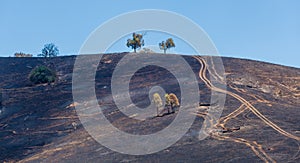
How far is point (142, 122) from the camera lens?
3241 cm

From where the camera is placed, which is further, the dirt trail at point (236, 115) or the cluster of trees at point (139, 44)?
the cluster of trees at point (139, 44)

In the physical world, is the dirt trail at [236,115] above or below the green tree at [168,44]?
below

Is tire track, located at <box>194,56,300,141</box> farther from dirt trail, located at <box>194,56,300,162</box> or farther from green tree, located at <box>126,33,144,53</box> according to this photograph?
green tree, located at <box>126,33,144,53</box>

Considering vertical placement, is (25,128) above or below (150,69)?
below

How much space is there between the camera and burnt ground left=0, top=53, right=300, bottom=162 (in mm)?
25016

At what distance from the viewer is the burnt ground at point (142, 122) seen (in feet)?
82.1

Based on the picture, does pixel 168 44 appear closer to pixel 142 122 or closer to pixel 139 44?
pixel 139 44

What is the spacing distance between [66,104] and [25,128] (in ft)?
18.8

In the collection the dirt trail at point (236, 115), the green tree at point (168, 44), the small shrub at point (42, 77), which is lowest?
the dirt trail at point (236, 115)

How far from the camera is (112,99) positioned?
40.3m

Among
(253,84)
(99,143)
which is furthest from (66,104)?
(253,84)

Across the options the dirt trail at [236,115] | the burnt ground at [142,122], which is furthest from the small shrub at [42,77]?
the dirt trail at [236,115]

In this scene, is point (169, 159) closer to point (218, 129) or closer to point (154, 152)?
point (154, 152)

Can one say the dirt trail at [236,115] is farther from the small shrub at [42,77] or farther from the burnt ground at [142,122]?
the small shrub at [42,77]
